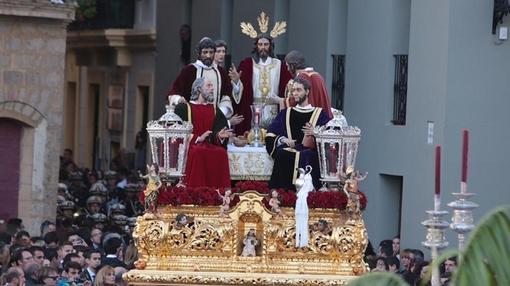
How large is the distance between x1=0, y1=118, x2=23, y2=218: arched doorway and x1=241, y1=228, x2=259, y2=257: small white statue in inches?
506

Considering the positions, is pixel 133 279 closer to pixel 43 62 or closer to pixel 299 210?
pixel 299 210

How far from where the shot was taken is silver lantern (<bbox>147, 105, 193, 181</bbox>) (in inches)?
447

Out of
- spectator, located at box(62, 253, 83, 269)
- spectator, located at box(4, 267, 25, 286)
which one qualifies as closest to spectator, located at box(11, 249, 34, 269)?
spectator, located at box(62, 253, 83, 269)

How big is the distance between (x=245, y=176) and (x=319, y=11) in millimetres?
10961

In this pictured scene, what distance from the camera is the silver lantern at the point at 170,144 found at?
11359 mm

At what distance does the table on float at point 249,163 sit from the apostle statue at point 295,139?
0.58ft

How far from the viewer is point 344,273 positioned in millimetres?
10812

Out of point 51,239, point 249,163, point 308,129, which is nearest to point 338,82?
point 51,239

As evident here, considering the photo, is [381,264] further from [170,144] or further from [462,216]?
[462,216]

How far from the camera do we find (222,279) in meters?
10.7

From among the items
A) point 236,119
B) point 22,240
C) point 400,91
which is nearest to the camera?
point 236,119

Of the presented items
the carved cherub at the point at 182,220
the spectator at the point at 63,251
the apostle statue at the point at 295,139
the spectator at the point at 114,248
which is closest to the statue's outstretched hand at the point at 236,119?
the apostle statue at the point at 295,139

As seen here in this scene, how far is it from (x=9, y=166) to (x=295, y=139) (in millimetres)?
12291

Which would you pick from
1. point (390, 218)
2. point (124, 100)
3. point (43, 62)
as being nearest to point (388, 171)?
point (390, 218)
